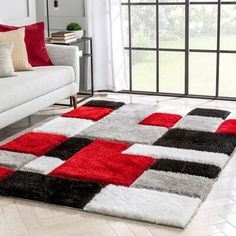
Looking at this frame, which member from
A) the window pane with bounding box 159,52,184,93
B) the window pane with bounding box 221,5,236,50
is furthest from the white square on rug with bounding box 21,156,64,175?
the window pane with bounding box 221,5,236,50

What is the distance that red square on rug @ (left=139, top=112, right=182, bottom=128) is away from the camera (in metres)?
5.15

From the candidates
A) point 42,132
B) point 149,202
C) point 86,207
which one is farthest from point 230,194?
point 42,132

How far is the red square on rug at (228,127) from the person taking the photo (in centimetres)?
489

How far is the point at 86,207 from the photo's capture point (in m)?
3.48

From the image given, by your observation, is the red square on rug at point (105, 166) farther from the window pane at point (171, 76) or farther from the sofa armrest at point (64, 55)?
the window pane at point (171, 76)

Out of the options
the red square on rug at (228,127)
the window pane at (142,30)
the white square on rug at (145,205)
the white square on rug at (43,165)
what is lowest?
the white square on rug at (145,205)

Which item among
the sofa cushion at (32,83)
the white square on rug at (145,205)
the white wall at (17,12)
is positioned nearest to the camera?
the white square on rug at (145,205)

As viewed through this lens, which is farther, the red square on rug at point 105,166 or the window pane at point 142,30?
the window pane at point 142,30

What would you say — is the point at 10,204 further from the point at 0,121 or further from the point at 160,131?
the point at 160,131

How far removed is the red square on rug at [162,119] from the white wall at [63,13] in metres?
1.74

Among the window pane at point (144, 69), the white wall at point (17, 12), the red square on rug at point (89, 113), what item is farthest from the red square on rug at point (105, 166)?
the window pane at point (144, 69)

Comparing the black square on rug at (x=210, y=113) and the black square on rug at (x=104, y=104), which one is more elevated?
the black square on rug at (x=104, y=104)

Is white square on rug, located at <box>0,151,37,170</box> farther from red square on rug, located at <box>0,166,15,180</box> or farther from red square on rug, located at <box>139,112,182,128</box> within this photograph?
red square on rug, located at <box>139,112,182,128</box>

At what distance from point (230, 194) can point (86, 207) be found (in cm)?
97
